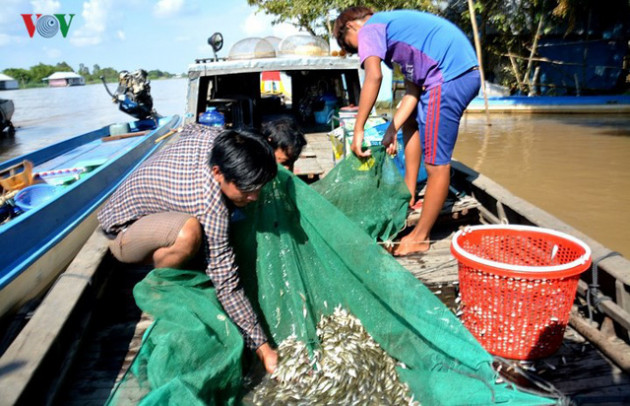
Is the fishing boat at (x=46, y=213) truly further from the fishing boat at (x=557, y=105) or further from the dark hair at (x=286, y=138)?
the fishing boat at (x=557, y=105)

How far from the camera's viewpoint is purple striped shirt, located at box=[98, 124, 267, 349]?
2.42 meters

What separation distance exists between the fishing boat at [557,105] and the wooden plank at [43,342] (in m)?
15.2

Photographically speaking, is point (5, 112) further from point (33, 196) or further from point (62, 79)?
point (62, 79)

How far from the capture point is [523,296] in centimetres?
228

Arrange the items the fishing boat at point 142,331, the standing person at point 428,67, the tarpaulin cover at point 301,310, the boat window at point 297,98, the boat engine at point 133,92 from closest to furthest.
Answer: the tarpaulin cover at point 301,310 < the fishing boat at point 142,331 < the standing person at point 428,67 < the boat engine at point 133,92 < the boat window at point 297,98

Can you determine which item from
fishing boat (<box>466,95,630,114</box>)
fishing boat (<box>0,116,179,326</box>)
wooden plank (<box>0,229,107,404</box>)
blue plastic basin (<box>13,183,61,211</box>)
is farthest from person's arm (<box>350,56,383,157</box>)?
fishing boat (<box>466,95,630,114</box>)

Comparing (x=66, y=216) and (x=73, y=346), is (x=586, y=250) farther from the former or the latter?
(x=66, y=216)

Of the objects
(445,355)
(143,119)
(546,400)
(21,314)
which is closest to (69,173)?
(21,314)

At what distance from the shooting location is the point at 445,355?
6.97 feet

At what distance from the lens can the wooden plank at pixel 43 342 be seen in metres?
2.02

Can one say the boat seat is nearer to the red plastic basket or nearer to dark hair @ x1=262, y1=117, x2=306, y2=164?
dark hair @ x1=262, y1=117, x2=306, y2=164

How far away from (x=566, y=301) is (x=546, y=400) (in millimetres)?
684

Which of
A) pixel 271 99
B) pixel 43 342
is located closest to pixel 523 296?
pixel 43 342

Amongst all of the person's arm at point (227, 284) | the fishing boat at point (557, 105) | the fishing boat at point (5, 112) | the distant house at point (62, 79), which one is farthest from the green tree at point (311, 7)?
the distant house at point (62, 79)
